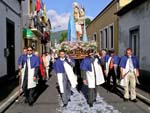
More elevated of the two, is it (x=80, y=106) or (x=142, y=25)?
(x=142, y=25)

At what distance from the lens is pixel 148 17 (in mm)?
18281

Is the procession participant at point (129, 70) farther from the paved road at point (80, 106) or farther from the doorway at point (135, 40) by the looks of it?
the doorway at point (135, 40)

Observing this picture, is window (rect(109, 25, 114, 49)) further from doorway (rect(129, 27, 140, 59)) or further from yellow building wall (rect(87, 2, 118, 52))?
doorway (rect(129, 27, 140, 59))

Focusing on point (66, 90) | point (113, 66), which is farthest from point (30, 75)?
point (113, 66)

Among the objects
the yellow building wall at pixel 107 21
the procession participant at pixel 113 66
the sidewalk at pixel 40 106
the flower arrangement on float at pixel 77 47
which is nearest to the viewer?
the sidewalk at pixel 40 106

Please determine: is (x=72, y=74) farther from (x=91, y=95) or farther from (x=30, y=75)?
(x=30, y=75)

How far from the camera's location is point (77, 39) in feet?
61.6

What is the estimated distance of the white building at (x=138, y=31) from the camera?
18.5 meters

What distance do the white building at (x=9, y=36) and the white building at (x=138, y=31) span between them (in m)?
6.25

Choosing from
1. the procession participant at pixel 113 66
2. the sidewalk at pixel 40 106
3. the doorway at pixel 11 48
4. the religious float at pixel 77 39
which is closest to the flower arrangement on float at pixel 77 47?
the religious float at pixel 77 39

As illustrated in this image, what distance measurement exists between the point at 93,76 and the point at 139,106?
1.62m

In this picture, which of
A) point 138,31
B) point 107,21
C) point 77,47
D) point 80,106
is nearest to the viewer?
point 80,106

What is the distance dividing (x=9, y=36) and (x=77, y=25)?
4.12m

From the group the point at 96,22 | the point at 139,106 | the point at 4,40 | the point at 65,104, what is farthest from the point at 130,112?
the point at 96,22
